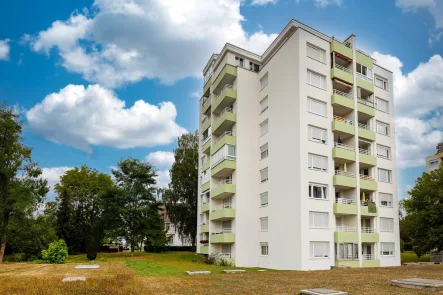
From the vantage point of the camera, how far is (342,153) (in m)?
37.8

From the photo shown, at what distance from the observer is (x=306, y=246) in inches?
1321

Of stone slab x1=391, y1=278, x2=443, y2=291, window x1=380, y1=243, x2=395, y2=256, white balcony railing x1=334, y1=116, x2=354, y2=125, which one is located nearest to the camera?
stone slab x1=391, y1=278, x2=443, y2=291

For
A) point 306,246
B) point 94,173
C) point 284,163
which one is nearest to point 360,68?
point 284,163

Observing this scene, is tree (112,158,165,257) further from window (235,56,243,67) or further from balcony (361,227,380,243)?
balcony (361,227,380,243)

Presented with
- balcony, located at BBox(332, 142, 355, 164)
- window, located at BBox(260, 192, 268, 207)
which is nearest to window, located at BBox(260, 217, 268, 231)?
window, located at BBox(260, 192, 268, 207)

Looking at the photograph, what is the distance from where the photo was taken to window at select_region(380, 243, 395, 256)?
130 ft

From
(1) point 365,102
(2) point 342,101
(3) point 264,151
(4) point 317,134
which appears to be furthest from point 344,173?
(1) point 365,102

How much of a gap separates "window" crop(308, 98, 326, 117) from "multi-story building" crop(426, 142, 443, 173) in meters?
67.0

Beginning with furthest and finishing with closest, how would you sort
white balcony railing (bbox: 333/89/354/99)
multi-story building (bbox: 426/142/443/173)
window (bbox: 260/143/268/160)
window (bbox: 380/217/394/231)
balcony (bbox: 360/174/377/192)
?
multi-story building (bbox: 426/142/443/173) → window (bbox: 260/143/268/160) → window (bbox: 380/217/394/231) → white balcony railing (bbox: 333/89/354/99) → balcony (bbox: 360/174/377/192)

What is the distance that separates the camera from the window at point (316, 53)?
1506 inches

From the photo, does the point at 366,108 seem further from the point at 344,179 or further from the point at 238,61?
the point at 238,61

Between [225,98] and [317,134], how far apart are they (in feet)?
37.4

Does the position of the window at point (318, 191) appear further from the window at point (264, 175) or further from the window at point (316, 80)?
the window at point (316, 80)

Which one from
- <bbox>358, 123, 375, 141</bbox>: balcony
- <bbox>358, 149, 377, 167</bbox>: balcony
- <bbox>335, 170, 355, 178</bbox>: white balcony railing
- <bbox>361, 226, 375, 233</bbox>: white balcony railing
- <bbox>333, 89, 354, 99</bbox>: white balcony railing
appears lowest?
<bbox>361, 226, 375, 233</bbox>: white balcony railing
